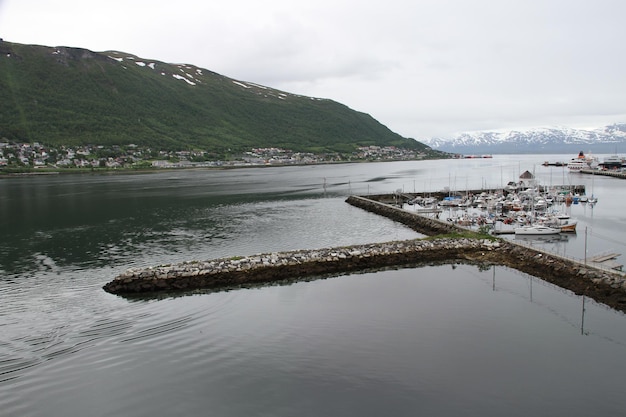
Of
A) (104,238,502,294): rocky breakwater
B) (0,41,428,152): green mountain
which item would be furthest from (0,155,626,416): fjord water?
(0,41,428,152): green mountain

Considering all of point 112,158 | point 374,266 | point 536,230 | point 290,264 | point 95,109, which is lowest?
point 374,266

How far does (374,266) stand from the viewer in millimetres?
22250

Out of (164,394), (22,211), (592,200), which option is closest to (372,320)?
(164,394)

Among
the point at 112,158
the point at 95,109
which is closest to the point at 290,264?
the point at 112,158

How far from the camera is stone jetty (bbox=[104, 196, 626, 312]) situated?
17.9 m

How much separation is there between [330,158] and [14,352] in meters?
174

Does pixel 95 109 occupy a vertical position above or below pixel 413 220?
above

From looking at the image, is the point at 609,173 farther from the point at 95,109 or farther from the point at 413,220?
the point at 95,109

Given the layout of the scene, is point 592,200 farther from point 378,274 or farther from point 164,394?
point 164,394

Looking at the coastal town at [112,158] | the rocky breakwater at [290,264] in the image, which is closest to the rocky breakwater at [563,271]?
the rocky breakwater at [290,264]

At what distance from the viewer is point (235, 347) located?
1287 cm

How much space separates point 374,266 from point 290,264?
14.9 ft

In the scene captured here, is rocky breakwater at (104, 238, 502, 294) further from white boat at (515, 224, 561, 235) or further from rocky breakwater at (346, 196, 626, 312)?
white boat at (515, 224, 561, 235)

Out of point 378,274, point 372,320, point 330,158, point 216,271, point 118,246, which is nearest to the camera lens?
point 372,320
